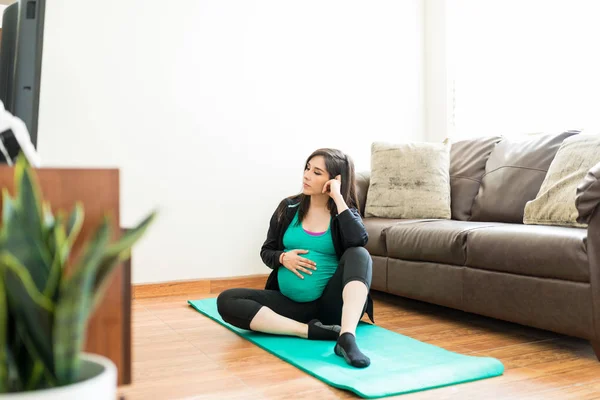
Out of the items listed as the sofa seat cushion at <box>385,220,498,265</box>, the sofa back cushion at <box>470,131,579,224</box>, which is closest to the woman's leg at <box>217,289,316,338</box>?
the sofa seat cushion at <box>385,220,498,265</box>

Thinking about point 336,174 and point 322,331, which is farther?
point 336,174

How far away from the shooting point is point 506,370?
1824 mm

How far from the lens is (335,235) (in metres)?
2.20

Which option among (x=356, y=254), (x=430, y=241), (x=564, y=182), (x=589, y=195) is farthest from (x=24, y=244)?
(x=564, y=182)

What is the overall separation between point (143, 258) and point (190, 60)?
1.20 m

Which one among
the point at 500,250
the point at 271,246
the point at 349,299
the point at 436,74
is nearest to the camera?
the point at 349,299

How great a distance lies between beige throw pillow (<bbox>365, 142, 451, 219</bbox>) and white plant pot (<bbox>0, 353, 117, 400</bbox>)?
8.33 feet

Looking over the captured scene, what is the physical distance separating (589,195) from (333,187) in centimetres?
90

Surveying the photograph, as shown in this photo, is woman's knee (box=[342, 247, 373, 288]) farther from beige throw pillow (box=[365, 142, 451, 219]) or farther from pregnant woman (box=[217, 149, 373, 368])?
beige throw pillow (box=[365, 142, 451, 219])

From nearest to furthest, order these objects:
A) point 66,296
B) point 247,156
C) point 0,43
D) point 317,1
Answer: point 66,296 < point 0,43 < point 247,156 < point 317,1

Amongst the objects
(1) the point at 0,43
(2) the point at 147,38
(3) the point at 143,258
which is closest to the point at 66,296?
(1) the point at 0,43

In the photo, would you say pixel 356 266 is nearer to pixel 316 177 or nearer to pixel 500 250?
pixel 316 177

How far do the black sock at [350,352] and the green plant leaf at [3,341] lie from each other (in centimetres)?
128

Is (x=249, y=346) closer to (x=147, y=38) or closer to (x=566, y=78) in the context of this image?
(x=147, y=38)
